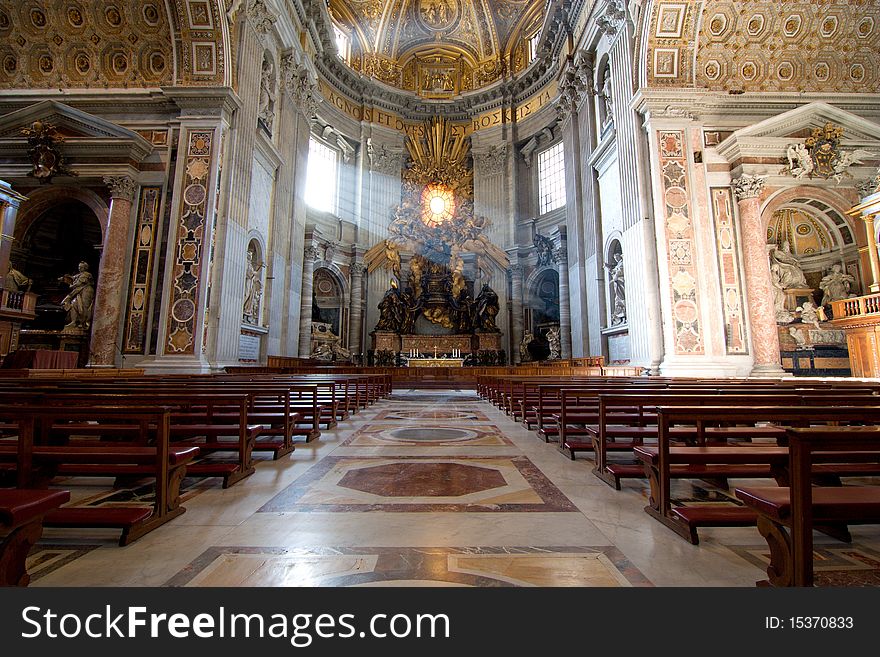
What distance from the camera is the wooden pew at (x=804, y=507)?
1266 mm

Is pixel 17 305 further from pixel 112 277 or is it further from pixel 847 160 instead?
pixel 847 160

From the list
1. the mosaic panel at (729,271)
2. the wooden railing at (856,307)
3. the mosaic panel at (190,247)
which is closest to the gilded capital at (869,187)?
the wooden railing at (856,307)

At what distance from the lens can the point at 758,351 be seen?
31.1 feet

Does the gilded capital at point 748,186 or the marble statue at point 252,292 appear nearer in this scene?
the gilded capital at point 748,186

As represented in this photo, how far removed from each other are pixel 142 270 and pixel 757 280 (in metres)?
14.4

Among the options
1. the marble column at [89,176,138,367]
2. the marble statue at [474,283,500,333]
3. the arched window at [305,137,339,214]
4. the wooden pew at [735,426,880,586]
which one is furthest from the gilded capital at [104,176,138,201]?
the marble statue at [474,283,500,333]

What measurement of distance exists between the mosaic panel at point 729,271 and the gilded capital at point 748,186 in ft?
0.73

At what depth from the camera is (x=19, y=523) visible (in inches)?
47.4

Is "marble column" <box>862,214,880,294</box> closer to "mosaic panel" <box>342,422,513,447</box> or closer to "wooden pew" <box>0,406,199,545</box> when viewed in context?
"mosaic panel" <box>342,422,513,447</box>

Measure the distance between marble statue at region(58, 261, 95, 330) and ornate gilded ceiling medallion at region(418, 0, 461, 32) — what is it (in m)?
20.7

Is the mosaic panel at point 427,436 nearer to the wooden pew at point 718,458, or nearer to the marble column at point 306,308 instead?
the wooden pew at point 718,458

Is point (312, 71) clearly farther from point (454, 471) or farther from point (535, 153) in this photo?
point (454, 471)

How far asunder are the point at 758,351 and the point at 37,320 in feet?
59.9
